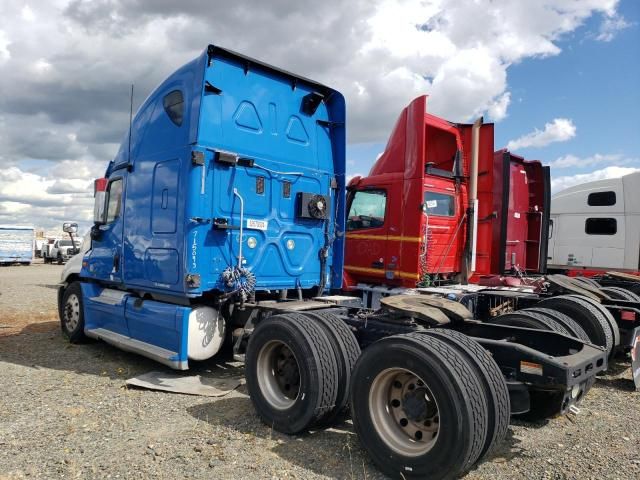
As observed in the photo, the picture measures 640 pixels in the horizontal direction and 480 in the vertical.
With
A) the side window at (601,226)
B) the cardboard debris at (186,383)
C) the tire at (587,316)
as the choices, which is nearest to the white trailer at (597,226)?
the side window at (601,226)

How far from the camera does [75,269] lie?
8141 millimetres

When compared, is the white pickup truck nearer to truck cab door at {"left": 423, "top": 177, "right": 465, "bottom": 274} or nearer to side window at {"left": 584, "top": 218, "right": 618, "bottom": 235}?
side window at {"left": 584, "top": 218, "right": 618, "bottom": 235}

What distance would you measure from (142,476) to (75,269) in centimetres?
554

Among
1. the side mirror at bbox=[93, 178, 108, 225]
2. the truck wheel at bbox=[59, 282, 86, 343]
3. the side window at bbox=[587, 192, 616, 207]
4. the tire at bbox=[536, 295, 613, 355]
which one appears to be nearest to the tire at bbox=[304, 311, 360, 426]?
the tire at bbox=[536, 295, 613, 355]

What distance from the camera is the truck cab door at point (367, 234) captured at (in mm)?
8250

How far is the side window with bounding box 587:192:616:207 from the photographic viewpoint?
→ 12.8m

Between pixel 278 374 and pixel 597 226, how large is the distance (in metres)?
11.5

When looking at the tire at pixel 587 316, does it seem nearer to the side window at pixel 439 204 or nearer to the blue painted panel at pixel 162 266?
the side window at pixel 439 204

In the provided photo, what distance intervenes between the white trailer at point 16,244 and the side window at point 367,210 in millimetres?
33482

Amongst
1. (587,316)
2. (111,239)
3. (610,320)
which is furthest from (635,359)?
(111,239)

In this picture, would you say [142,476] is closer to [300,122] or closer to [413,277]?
[300,122]

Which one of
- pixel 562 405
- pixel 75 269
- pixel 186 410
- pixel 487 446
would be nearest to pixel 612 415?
pixel 562 405

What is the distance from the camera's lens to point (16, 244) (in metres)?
35.1

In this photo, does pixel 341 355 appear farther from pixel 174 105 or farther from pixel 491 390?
pixel 174 105
